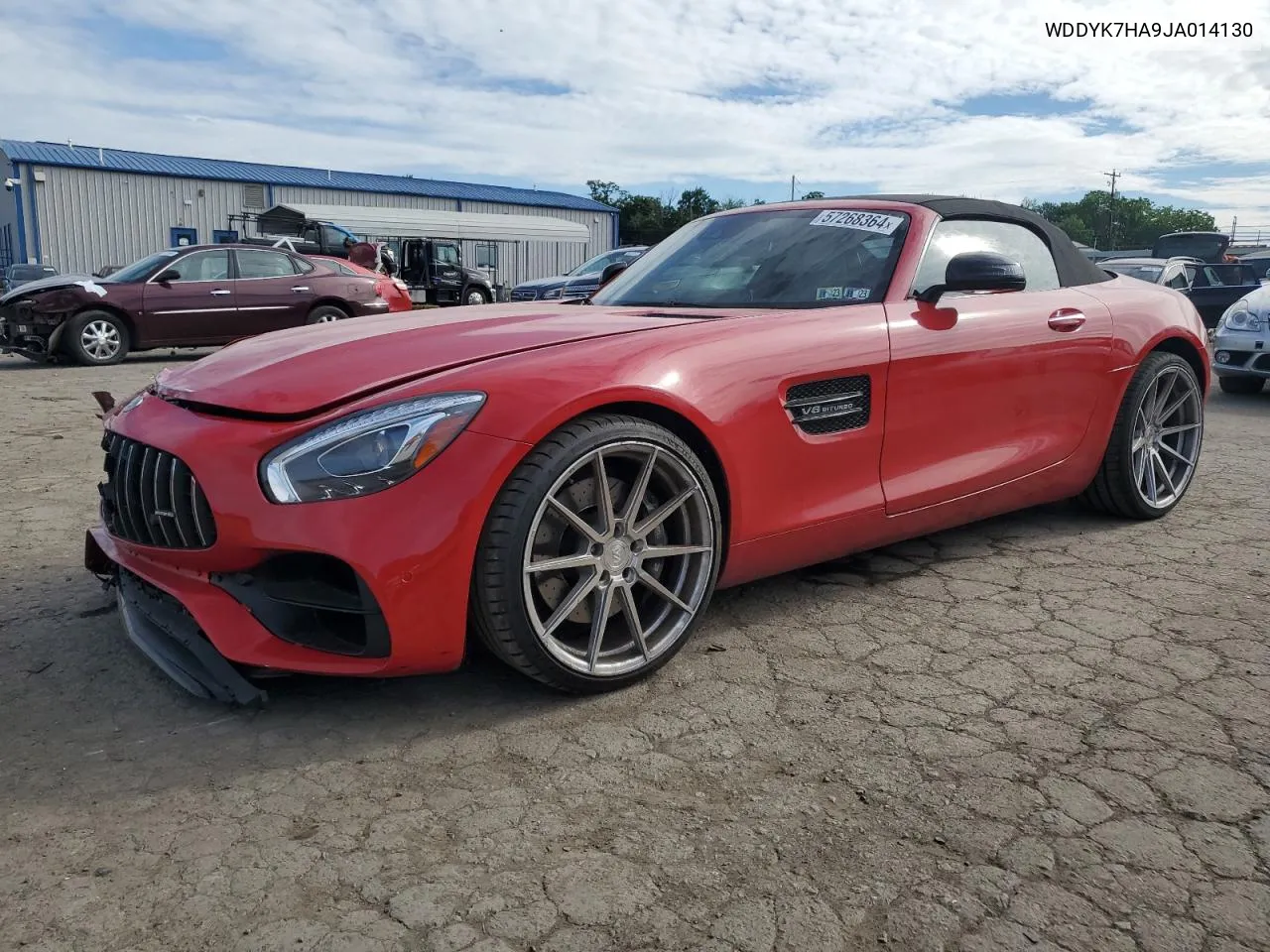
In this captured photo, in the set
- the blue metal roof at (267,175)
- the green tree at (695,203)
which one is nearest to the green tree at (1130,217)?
the green tree at (695,203)

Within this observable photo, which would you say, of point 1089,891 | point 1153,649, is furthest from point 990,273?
point 1089,891

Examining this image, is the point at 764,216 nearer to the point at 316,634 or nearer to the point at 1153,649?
the point at 1153,649

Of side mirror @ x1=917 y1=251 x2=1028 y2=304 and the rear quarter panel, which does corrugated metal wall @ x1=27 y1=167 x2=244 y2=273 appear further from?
side mirror @ x1=917 y1=251 x2=1028 y2=304

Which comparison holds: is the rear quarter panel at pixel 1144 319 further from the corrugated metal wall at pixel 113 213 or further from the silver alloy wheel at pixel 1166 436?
the corrugated metal wall at pixel 113 213

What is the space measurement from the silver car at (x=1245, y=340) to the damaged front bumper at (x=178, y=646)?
9174 millimetres

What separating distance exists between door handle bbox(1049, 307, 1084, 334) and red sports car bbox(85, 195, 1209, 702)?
0.05 ft

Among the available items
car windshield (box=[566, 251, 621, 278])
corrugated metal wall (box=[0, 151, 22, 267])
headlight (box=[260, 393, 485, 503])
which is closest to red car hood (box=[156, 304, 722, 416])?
headlight (box=[260, 393, 485, 503])

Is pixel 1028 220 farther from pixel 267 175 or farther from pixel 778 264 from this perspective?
pixel 267 175

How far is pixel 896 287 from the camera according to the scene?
10.9ft

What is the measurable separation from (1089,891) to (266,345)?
8.20 ft

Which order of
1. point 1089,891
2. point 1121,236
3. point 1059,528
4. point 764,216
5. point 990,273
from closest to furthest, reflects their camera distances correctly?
point 1089,891 → point 990,273 → point 764,216 → point 1059,528 → point 1121,236

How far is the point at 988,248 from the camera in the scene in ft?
12.4

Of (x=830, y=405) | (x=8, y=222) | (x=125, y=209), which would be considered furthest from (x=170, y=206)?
(x=830, y=405)

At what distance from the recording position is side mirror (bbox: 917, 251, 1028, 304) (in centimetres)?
317
